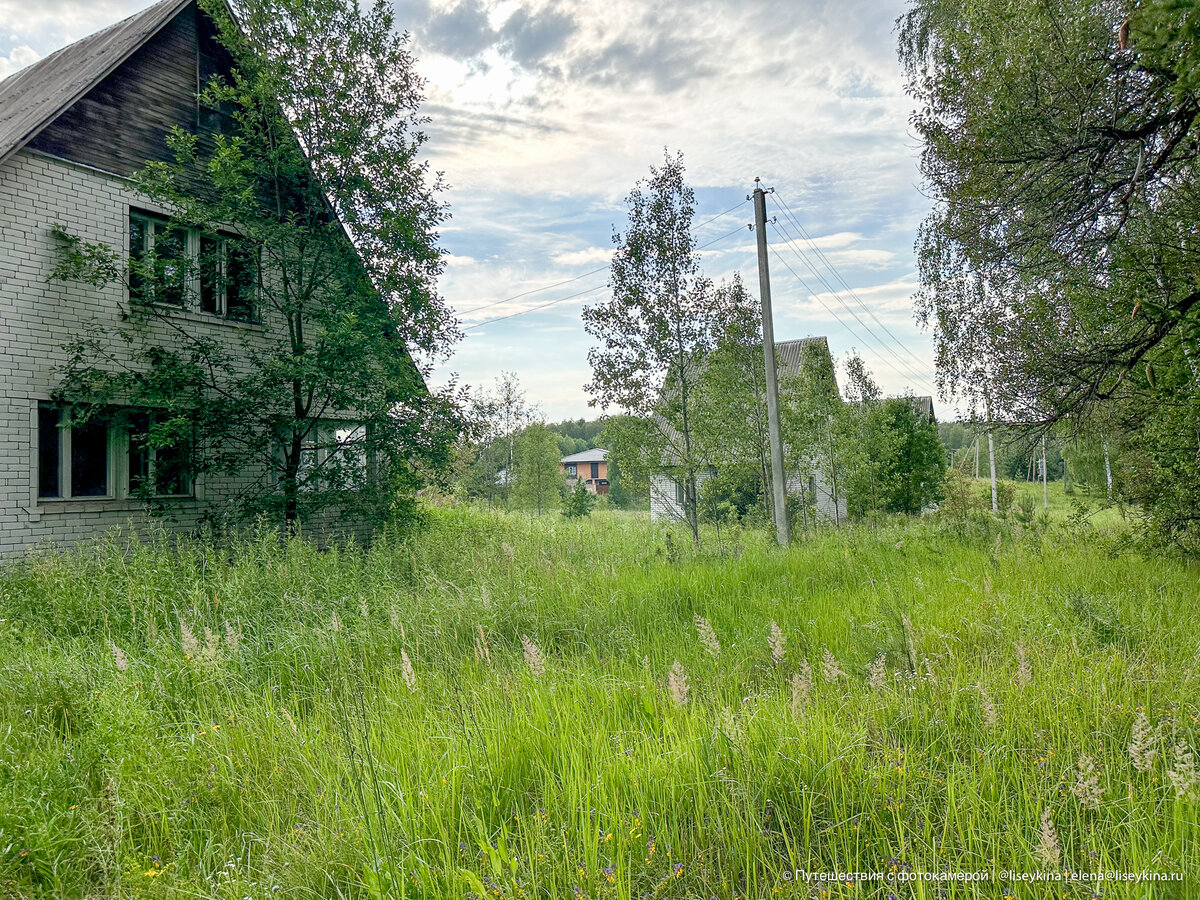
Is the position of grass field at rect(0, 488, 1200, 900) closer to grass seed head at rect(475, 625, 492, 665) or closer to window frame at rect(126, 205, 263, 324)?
grass seed head at rect(475, 625, 492, 665)

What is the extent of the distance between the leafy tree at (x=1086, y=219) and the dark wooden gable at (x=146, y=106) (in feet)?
43.1

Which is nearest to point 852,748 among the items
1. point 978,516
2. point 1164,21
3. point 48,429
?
point 1164,21

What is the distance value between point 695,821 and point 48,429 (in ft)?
40.6

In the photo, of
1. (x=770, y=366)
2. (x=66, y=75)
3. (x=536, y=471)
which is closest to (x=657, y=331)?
(x=770, y=366)

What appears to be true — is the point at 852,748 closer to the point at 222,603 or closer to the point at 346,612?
the point at 346,612

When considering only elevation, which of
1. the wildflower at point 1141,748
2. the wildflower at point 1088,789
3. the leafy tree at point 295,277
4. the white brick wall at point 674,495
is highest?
the leafy tree at point 295,277

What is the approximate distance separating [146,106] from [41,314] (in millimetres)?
4482

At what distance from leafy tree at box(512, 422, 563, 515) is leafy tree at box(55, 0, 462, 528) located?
16.9 m

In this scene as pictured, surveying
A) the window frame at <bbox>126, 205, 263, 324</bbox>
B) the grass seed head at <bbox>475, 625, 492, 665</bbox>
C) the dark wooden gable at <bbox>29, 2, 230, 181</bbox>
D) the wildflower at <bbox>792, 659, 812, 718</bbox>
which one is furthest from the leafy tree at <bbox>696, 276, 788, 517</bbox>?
the dark wooden gable at <bbox>29, 2, 230, 181</bbox>

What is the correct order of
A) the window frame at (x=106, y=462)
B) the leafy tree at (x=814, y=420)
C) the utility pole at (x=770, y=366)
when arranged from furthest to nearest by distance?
the leafy tree at (x=814, y=420) < the utility pole at (x=770, y=366) < the window frame at (x=106, y=462)

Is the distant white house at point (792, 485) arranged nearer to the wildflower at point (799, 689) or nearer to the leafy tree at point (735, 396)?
the leafy tree at point (735, 396)

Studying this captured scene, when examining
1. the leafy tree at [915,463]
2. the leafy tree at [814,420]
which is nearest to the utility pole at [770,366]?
the leafy tree at [814,420]

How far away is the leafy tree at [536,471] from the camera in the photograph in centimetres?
2939

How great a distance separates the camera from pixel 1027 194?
6.70m
